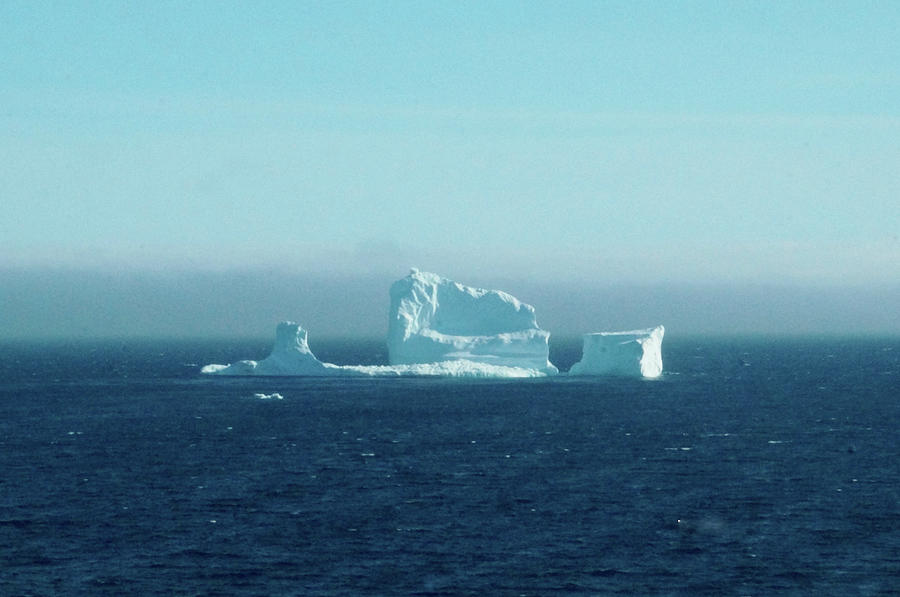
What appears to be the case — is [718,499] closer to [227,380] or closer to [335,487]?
[335,487]

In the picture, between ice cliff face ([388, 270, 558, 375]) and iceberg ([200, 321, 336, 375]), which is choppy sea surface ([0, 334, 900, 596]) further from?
iceberg ([200, 321, 336, 375])

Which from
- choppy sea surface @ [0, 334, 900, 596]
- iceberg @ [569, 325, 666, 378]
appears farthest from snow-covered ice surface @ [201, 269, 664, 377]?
choppy sea surface @ [0, 334, 900, 596]

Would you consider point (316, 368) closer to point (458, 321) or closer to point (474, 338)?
point (458, 321)

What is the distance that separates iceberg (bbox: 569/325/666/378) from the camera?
98688mm

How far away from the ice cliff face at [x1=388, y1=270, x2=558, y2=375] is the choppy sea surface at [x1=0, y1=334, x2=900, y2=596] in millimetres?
21708

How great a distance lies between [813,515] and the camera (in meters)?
37.8

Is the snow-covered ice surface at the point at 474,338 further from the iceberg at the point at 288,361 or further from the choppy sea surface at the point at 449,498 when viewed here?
the choppy sea surface at the point at 449,498

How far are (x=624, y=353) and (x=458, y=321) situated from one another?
1559cm

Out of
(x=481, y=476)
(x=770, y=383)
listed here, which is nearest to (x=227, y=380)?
(x=770, y=383)

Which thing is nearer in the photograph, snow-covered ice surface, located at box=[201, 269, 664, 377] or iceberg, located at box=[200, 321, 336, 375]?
snow-covered ice surface, located at box=[201, 269, 664, 377]

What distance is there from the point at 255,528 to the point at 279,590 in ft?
23.4

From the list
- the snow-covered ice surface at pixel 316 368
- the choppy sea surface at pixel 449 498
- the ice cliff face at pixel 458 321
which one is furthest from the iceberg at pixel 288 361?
the choppy sea surface at pixel 449 498

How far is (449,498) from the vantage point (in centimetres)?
4084

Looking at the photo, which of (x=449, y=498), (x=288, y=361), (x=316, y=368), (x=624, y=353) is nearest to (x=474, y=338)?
(x=624, y=353)
